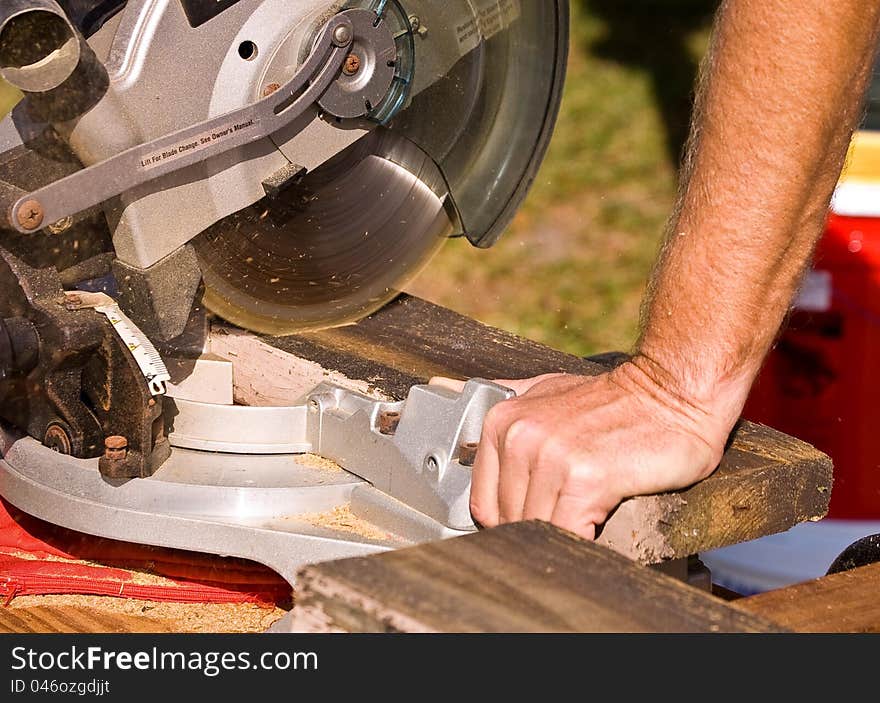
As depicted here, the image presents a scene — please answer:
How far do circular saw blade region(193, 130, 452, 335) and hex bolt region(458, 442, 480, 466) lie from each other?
1.31 feet

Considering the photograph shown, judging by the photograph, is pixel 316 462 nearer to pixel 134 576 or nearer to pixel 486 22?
pixel 134 576

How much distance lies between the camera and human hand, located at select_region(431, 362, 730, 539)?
60.6 inches

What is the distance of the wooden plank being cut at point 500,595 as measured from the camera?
1154 millimetres

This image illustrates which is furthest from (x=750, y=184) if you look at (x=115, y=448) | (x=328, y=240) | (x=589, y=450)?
(x=115, y=448)

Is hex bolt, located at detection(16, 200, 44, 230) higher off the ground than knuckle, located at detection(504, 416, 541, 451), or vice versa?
hex bolt, located at detection(16, 200, 44, 230)

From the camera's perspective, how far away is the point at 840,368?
2.98 m

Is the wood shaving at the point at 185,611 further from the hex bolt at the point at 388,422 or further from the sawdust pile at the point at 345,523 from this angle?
the hex bolt at the point at 388,422

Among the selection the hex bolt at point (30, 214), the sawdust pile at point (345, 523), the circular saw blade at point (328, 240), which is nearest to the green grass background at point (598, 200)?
the circular saw blade at point (328, 240)

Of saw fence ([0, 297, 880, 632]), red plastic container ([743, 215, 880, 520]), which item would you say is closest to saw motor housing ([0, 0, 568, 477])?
saw fence ([0, 297, 880, 632])

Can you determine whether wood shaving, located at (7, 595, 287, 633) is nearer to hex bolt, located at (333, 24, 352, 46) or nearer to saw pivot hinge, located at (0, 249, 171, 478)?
saw pivot hinge, located at (0, 249, 171, 478)

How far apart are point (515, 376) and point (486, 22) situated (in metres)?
0.53

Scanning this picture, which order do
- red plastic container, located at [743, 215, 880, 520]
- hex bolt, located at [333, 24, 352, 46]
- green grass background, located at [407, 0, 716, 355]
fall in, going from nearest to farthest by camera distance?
1. hex bolt, located at [333, 24, 352, 46]
2. red plastic container, located at [743, 215, 880, 520]
3. green grass background, located at [407, 0, 716, 355]

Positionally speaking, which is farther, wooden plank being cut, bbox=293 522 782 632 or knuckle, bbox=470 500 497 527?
knuckle, bbox=470 500 497 527

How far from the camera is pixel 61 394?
1733 millimetres
